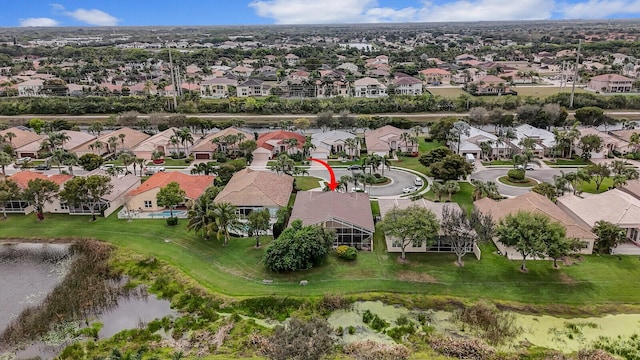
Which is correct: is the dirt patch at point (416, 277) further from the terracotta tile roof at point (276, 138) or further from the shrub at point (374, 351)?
the terracotta tile roof at point (276, 138)

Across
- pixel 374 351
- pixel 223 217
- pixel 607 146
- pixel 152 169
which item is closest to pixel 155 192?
pixel 223 217

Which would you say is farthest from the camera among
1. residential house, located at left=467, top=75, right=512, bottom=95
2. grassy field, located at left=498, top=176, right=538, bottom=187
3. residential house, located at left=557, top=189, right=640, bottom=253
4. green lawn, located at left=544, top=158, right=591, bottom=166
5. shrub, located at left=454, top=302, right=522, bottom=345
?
residential house, located at left=467, top=75, right=512, bottom=95

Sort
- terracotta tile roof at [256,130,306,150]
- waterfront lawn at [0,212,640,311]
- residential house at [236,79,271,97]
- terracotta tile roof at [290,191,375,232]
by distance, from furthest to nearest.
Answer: residential house at [236,79,271,97]
terracotta tile roof at [256,130,306,150]
terracotta tile roof at [290,191,375,232]
waterfront lawn at [0,212,640,311]

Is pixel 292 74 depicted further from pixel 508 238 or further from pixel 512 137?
pixel 508 238

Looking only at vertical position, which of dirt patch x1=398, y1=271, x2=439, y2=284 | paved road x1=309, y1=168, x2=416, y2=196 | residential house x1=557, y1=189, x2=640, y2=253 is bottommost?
dirt patch x1=398, y1=271, x2=439, y2=284

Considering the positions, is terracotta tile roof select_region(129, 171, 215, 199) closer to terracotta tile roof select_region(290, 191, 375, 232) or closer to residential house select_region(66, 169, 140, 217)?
residential house select_region(66, 169, 140, 217)

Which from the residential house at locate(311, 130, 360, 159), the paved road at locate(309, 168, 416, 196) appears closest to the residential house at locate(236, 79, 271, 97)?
the residential house at locate(311, 130, 360, 159)

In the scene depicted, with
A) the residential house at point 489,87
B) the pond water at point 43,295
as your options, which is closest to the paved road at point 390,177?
the pond water at point 43,295
